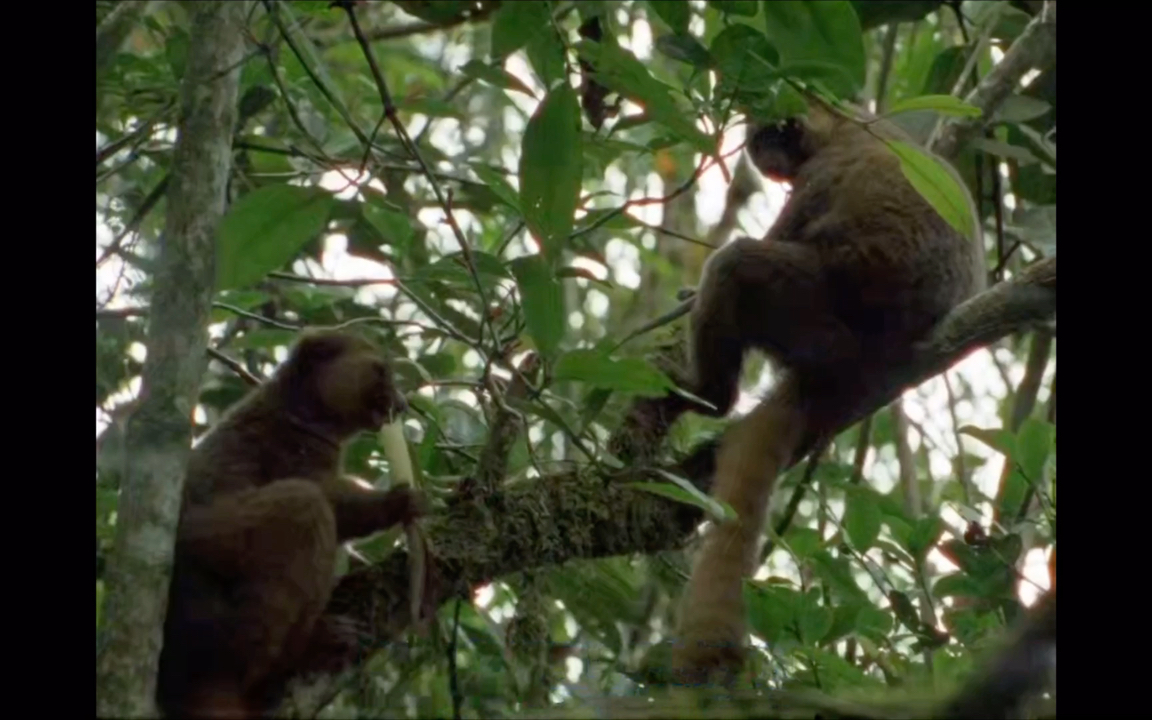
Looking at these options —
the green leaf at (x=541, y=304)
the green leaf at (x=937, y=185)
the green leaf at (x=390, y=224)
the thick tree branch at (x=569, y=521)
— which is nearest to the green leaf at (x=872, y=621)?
the thick tree branch at (x=569, y=521)

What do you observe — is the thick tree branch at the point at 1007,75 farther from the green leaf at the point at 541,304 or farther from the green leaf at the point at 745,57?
the green leaf at the point at 541,304

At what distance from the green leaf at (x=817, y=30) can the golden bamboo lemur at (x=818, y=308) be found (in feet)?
3.03

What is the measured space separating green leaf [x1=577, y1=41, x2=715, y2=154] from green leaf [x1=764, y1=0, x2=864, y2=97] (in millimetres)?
328

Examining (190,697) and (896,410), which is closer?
(190,697)

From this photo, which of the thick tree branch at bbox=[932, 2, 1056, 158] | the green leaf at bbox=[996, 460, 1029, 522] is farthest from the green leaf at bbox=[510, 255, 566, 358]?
the thick tree branch at bbox=[932, 2, 1056, 158]

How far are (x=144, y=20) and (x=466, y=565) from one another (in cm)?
253

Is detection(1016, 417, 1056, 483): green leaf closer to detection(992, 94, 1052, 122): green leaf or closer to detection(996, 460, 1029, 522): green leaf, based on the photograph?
detection(996, 460, 1029, 522): green leaf

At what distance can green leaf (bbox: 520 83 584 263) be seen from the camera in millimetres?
3801

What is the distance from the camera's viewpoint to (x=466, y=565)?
3.93m

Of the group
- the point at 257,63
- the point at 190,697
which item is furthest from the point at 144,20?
the point at 190,697

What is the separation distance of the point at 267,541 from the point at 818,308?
2.54 meters

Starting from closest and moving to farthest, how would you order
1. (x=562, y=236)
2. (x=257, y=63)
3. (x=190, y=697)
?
(x=190, y=697)
(x=562, y=236)
(x=257, y=63)
